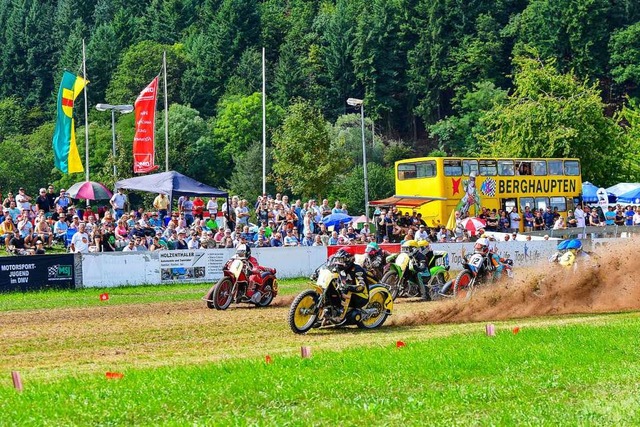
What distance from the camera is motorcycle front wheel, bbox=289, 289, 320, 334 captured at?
55.4 feet

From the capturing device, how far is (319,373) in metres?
12.0

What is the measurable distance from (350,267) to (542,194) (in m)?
27.8

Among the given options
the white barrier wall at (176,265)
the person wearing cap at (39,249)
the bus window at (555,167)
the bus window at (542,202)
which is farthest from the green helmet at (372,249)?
the bus window at (555,167)

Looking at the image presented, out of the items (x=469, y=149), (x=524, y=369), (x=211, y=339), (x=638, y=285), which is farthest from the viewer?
(x=469, y=149)

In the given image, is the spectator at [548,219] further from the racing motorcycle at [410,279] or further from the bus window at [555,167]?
the racing motorcycle at [410,279]

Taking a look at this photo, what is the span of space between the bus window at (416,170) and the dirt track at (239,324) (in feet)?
60.4

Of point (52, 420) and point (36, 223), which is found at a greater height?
point (36, 223)

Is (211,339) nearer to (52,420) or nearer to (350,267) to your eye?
(350,267)

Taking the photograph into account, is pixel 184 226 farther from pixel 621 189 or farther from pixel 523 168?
pixel 621 189

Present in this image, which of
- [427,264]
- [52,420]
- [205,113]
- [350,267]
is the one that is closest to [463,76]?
[205,113]

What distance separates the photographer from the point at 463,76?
103875mm

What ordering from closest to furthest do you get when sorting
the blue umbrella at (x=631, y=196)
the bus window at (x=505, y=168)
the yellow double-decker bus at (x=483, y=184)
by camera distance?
the yellow double-decker bus at (x=483, y=184) < the bus window at (x=505, y=168) < the blue umbrella at (x=631, y=196)

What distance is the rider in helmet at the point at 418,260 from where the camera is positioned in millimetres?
23469

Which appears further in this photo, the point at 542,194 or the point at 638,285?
the point at 542,194
